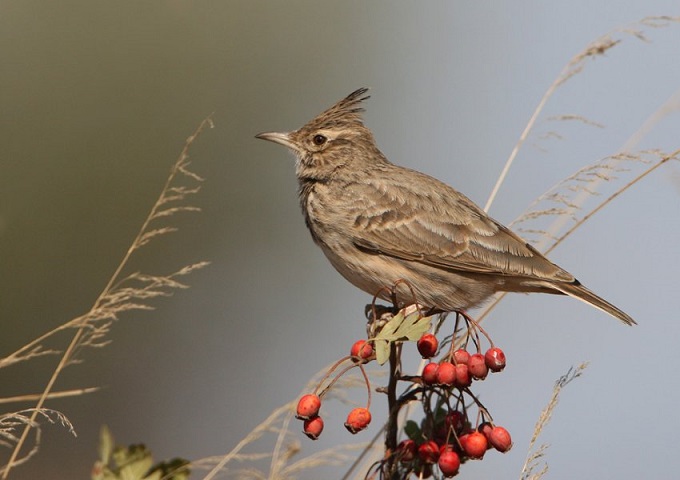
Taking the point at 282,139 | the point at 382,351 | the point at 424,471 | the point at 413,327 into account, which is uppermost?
the point at 282,139

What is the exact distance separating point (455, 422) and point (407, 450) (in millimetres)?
185

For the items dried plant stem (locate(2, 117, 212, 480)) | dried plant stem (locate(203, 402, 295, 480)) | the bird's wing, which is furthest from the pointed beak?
dried plant stem (locate(203, 402, 295, 480))

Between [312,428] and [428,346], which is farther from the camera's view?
[428,346]

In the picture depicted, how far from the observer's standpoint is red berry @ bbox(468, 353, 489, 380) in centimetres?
333

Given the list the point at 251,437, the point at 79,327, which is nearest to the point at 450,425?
the point at 251,437

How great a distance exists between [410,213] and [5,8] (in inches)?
230

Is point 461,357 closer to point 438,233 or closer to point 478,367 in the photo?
point 478,367

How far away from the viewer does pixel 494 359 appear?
3.33 metres

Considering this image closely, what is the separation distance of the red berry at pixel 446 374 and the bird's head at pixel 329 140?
268cm

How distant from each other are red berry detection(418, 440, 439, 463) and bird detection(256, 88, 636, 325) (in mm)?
1452

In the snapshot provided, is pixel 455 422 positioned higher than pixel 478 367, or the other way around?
pixel 478 367

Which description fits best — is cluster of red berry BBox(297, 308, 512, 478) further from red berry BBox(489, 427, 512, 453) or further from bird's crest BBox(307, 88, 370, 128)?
bird's crest BBox(307, 88, 370, 128)

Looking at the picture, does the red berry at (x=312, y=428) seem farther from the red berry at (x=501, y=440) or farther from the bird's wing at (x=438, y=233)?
the bird's wing at (x=438, y=233)

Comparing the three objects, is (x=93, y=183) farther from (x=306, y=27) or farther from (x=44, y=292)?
(x=306, y=27)
